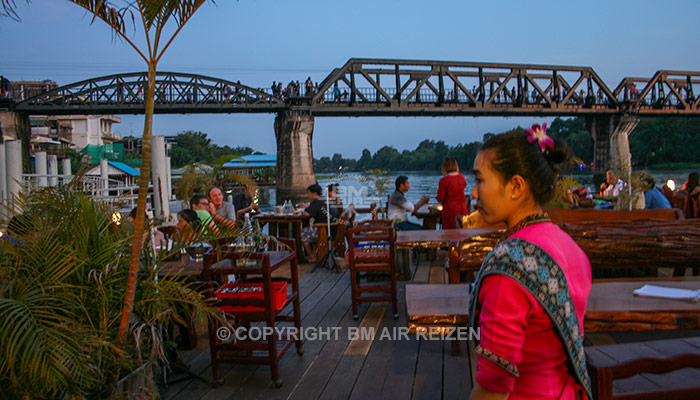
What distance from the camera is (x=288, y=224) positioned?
866cm

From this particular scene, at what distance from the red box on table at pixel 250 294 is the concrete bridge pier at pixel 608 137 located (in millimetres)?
45545

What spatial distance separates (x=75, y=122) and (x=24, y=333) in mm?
68954

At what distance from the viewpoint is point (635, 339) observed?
4.04m

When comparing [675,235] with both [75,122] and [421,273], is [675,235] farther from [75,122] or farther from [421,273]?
[75,122]

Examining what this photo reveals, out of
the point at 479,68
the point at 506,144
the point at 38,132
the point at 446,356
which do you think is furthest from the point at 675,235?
the point at 38,132

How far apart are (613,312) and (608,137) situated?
49.2 metres

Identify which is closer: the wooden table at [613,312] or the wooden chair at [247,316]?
the wooden table at [613,312]

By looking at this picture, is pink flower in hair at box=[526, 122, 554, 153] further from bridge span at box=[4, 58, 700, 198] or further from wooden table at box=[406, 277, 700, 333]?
bridge span at box=[4, 58, 700, 198]

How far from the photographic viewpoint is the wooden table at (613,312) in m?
2.47

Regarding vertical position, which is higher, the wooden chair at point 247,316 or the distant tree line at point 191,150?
the distant tree line at point 191,150

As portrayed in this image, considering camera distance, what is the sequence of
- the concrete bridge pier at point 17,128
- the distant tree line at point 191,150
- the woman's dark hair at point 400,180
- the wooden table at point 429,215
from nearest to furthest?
the woman's dark hair at point 400,180 → the wooden table at point 429,215 → the concrete bridge pier at point 17,128 → the distant tree line at point 191,150

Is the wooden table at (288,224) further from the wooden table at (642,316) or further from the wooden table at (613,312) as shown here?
the wooden table at (642,316)

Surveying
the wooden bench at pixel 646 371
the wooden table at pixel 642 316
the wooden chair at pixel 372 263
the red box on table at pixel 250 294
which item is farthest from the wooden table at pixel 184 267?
the wooden bench at pixel 646 371

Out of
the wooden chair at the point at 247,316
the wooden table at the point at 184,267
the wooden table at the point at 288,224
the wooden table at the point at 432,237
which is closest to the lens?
the wooden chair at the point at 247,316
